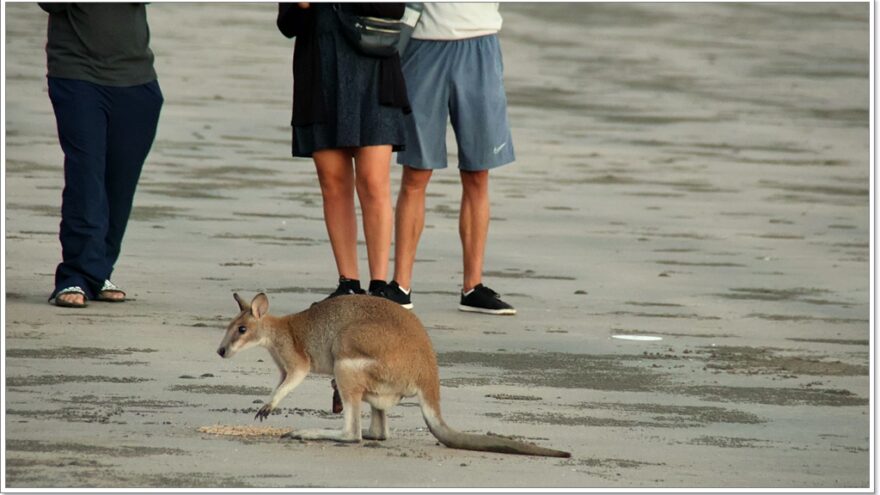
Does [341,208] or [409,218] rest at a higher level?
Result: [341,208]

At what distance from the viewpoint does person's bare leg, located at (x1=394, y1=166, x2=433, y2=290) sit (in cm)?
1024

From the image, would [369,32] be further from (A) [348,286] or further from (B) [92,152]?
(B) [92,152]

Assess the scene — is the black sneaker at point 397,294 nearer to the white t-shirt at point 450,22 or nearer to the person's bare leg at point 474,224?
the person's bare leg at point 474,224

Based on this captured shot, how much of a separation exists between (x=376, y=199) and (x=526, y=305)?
136 cm

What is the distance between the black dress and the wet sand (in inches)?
39.7

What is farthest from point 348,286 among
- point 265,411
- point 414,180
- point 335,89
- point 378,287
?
point 265,411

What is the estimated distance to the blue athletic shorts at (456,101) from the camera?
1023 cm

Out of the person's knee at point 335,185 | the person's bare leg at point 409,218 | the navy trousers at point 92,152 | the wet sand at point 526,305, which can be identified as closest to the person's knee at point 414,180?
the person's bare leg at point 409,218

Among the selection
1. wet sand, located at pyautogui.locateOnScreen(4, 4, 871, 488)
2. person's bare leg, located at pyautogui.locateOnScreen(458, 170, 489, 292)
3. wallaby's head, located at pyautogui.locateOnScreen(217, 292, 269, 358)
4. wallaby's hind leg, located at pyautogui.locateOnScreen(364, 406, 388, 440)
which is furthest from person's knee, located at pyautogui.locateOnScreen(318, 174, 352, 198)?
wallaby's hind leg, located at pyautogui.locateOnScreen(364, 406, 388, 440)

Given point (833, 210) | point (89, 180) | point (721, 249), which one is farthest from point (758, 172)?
point (89, 180)

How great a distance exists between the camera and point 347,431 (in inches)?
271

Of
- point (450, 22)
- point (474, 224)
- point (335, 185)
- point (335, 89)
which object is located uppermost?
point (450, 22)

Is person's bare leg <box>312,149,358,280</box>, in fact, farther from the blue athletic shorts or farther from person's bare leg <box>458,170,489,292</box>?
person's bare leg <box>458,170,489,292</box>

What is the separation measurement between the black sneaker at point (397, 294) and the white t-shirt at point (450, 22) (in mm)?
1315
